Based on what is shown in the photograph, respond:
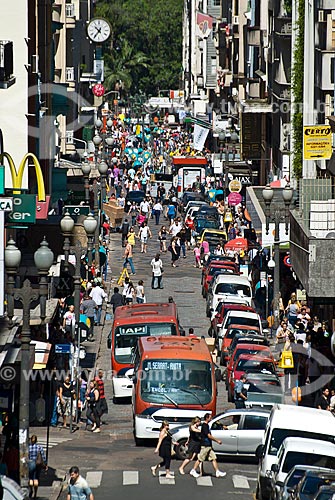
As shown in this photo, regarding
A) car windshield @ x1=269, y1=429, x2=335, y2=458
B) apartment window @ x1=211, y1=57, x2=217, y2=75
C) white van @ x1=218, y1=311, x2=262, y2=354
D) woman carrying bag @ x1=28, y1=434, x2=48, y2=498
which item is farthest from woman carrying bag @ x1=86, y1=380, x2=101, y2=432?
apartment window @ x1=211, y1=57, x2=217, y2=75

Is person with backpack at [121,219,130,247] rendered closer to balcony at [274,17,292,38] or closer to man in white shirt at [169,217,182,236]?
man in white shirt at [169,217,182,236]

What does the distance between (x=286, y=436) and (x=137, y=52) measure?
16119 cm

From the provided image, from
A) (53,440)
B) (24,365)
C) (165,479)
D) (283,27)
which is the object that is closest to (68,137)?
(283,27)

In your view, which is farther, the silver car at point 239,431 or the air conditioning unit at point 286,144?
the air conditioning unit at point 286,144

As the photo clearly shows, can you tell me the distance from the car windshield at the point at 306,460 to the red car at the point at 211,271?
29705 millimetres

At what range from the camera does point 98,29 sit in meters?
107

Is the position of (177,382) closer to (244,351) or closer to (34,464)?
(244,351)

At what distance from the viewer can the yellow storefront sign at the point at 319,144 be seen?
147 feet

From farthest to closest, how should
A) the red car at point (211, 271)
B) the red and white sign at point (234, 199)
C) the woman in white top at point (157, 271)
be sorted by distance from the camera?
the red and white sign at point (234, 199)
the woman in white top at point (157, 271)
the red car at point (211, 271)

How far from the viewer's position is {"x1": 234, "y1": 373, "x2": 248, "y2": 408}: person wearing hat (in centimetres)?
3434

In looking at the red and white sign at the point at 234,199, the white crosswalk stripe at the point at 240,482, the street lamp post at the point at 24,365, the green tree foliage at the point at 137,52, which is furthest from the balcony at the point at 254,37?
the green tree foliage at the point at 137,52

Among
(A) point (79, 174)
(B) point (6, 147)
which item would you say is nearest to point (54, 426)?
(B) point (6, 147)

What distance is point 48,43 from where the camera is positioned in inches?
2207

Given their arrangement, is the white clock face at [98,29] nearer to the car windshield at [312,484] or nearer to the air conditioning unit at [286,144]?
the air conditioning unit at [286,144]
